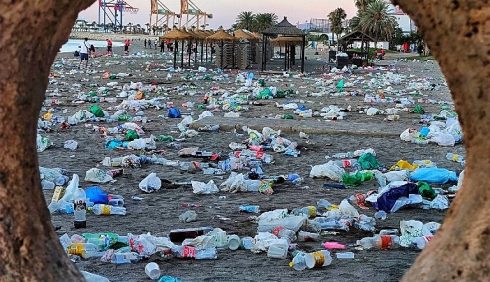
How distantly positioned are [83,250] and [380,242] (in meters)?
2.62

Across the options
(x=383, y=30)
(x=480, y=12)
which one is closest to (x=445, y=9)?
(x=480, y=12)

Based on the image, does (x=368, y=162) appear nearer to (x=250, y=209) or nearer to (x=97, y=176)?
(x=250, y=209)

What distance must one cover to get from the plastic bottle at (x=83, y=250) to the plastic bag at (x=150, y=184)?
257cm

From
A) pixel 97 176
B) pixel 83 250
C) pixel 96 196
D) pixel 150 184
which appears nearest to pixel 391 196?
pixel 150 184

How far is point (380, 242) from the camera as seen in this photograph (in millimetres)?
6195

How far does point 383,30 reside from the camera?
3489 inches

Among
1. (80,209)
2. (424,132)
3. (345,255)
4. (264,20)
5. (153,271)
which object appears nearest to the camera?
(153,271)

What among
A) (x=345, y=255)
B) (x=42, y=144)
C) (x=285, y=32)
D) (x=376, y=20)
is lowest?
(x=345, y=255)

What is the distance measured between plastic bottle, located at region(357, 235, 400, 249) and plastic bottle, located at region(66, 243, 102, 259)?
2.34 metres

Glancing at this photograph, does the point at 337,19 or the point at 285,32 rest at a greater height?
the point at 337,19

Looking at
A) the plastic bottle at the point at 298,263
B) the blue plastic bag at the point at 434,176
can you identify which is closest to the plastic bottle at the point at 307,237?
the plastic bottle at the point at 298,263

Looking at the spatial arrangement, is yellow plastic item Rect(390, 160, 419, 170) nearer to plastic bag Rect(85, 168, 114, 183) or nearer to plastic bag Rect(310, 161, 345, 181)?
plastic bag Rect(310, 161, 345, 181)

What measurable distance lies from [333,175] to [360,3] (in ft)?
292

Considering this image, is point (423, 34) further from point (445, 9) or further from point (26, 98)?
point (26, 98)
